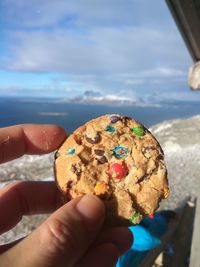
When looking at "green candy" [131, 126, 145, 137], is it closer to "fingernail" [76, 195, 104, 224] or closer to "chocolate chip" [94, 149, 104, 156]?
"chocolate chip" [94, 149, 104, 156]

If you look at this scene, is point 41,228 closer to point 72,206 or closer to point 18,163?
point 72,206

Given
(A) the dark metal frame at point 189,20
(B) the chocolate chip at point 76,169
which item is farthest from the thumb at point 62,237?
(A) the dark metal frame at point 189,20

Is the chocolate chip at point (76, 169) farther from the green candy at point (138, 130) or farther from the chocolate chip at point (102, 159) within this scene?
the green candy at point (138, 130)

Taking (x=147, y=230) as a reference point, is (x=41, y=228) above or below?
above

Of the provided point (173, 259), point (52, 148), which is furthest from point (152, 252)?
point (52, 148)

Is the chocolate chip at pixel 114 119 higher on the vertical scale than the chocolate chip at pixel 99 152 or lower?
higher

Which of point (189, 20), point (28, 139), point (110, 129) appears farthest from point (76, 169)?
point (189, 20)
